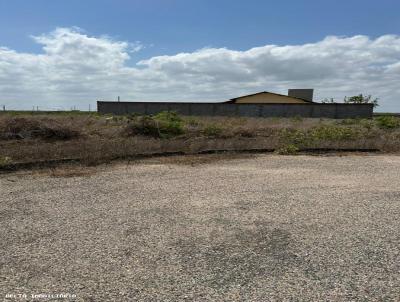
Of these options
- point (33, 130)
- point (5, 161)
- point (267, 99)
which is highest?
point (267, 99)

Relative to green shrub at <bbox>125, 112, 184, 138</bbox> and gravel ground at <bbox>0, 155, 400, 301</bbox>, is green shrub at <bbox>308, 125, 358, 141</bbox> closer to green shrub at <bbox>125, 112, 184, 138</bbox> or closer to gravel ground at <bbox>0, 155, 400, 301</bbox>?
green shrub at <bbox>125, 112, 184, 138</bbox>

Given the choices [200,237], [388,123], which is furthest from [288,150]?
[388,123]

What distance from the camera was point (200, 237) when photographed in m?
5.00

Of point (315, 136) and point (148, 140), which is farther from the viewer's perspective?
point (315, 136)

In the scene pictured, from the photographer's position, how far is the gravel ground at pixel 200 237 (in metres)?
3.73

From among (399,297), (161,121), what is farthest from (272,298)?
(161,121)

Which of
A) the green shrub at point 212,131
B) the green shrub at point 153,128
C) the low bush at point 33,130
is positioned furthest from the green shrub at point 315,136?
Result: the low bush at point 33,130

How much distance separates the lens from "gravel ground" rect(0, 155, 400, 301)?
12.2ft

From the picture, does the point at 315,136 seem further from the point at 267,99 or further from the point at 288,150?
the point at 267,99

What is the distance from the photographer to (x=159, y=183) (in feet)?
26.6

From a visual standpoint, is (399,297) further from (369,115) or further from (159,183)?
(369,115)

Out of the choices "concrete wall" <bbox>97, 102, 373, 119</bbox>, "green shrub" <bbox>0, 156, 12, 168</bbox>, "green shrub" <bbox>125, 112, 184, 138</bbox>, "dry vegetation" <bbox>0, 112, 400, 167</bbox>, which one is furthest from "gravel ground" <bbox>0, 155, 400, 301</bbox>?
"concrete wall" <bbox>97, 102, 373, 119</bbox>

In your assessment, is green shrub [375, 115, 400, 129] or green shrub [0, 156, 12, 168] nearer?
green shrub [0, 156, 12, 168]

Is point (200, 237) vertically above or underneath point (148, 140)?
underneath
